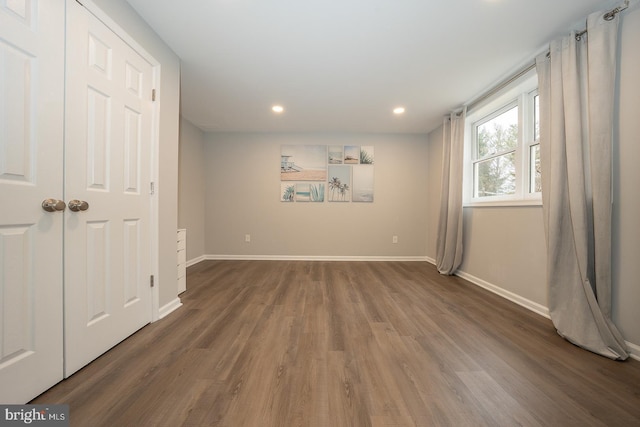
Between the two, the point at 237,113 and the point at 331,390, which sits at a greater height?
the point at 237,113

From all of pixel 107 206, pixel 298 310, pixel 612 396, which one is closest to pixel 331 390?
pixel 298 310

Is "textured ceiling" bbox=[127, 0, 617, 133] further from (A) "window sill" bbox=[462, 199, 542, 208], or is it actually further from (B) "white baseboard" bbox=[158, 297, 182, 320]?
(B) "white baseboard" bbox=[158, 297, 182, 320]

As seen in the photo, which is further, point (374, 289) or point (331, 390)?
point (374, 289)

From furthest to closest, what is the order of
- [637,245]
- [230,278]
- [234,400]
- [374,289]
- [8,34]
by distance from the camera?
[230,278] < [374,289] < [637,245] < [234,400] < [8,34]

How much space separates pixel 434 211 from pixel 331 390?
389 centimetres

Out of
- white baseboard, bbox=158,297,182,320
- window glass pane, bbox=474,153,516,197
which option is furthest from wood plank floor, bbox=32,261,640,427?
window glass pane, bbox=474,153,516,197

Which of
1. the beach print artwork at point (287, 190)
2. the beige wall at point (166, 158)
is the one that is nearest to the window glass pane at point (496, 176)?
the beach print artwork at point (287, 190)

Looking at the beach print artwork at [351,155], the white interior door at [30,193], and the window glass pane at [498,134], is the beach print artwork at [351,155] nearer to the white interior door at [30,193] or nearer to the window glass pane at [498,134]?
the window glass pane at [498,134]

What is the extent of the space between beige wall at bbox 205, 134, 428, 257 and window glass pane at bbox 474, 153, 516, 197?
52.2 inches

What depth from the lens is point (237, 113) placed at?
3744mm

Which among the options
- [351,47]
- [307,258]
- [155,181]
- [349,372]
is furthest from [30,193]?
[307,258]

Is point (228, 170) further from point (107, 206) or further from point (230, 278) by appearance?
point (107, 206)

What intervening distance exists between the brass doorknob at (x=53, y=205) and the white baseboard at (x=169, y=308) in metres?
1.21

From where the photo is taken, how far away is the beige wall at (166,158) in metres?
2.04
